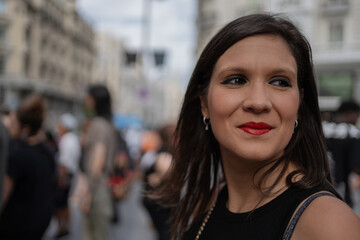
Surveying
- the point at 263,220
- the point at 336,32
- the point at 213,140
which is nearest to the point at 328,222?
the point at 263,220

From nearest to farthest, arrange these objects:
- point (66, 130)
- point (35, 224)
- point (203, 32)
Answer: point (35, 224) < point (66, 130) < point (203, 32)

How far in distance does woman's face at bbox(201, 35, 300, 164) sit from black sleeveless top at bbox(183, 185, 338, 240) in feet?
0.49

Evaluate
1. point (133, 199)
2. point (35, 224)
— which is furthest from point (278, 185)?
point (133, 199)

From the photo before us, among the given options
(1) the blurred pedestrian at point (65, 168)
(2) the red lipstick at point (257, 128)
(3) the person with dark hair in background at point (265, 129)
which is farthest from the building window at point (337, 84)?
(2) the red lipstick at point (257, 128)

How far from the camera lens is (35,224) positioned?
3.62 m

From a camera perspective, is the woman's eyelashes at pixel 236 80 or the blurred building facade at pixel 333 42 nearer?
the woman's eyelashes at pixel 236 80

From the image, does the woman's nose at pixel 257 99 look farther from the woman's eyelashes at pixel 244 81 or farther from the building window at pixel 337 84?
the building window at pixel 337 84

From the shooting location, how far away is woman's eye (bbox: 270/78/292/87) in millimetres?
1524

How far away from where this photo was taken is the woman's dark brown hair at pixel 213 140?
1586 mm

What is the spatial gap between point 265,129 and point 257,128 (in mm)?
Answer: 26

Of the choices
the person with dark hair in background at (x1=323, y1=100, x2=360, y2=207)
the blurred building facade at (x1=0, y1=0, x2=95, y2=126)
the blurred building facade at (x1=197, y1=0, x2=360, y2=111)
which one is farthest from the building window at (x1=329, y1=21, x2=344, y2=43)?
the blurred building facade at (x1=0, y1=0, x2=95, y2=126)

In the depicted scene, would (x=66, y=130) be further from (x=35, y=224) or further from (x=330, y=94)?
(x=330, y=94)

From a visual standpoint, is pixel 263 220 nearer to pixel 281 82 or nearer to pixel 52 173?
pixel 281 82

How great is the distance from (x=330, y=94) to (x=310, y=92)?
22.6m
